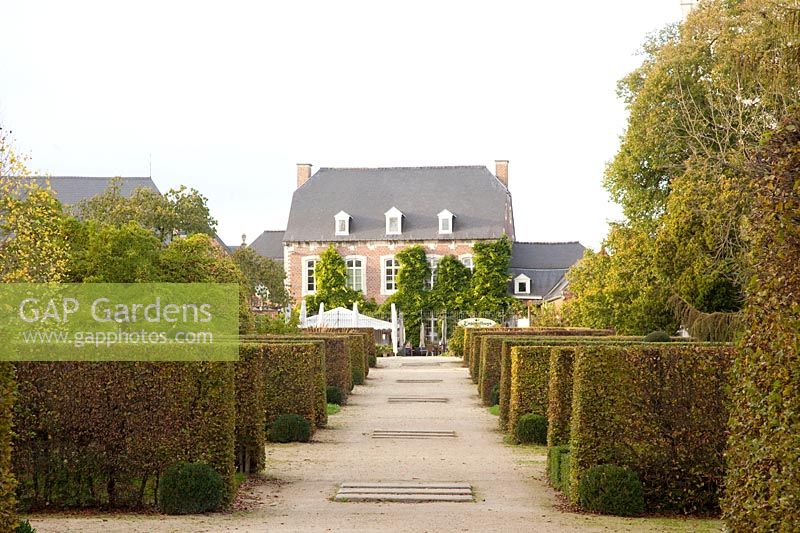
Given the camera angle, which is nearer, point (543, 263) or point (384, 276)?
point (384, 276)

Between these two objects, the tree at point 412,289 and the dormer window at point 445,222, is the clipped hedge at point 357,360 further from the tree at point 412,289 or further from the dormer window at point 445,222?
the dormer window at point 445,222

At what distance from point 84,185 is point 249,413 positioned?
4573cm

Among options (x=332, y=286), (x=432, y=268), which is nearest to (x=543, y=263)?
(x=432, y=268)

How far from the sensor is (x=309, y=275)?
5788 cm

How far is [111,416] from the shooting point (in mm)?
9094

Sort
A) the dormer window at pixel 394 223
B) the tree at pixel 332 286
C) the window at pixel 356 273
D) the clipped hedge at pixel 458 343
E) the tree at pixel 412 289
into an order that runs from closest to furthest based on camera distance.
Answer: the clipped hedge at pixel 458 343 < the tree at pixel 412 289 < the tree at pixel 332 286 < the window at pixel 356 273 < the dormer window at pixel 394 223

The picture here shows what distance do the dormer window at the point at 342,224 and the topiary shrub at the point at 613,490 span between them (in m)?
48.9

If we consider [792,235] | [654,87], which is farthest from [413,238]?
[792,235]

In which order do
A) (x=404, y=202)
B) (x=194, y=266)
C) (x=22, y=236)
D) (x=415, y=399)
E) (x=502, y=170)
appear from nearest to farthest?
(x=22, y=236), (x=415, y=399), (x=194, y=266), (x=404, y=202), (x=502, y=170)

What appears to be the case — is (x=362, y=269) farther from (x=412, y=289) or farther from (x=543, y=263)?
(x=543, y=263)

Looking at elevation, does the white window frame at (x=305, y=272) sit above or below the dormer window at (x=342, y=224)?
below

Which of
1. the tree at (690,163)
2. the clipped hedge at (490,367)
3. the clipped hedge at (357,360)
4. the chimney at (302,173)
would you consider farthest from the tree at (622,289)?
the chimney at (302,173)

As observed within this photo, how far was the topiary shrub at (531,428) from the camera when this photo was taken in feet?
47.5

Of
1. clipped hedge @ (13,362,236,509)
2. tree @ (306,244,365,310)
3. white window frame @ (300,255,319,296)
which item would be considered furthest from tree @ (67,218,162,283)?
white window frame @ (300,255,319,296)
